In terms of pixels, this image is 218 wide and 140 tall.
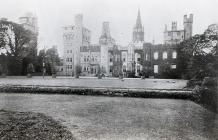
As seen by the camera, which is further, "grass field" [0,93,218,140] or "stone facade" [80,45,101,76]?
"stone facade" [80,45,101,76]

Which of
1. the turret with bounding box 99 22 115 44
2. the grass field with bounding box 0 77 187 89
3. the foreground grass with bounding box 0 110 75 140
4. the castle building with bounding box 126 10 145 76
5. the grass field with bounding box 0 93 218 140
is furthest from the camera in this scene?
the turret with bounding box 99 22 115 44

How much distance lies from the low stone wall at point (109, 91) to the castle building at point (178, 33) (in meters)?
43.1

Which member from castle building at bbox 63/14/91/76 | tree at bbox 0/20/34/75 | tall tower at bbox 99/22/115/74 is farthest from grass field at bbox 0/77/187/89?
castle building at bbox 63/14/91/76

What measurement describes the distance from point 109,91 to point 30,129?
9841mm

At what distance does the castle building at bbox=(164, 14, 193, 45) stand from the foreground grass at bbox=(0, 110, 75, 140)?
5219cm

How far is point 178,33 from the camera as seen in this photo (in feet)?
205

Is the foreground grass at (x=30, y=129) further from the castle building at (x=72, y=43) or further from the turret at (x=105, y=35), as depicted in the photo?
the castle building at (x=72, y=43)

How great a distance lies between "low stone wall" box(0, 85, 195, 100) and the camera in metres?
15.7

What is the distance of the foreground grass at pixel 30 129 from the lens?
682cm

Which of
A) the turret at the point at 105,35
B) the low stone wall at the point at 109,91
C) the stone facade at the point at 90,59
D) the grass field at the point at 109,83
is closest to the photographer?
the low stone wall at the point at 109,91

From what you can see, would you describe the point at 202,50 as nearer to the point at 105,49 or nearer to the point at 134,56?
the point at 134,56

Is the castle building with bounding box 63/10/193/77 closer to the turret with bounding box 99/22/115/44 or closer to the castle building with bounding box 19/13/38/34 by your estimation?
the turret with bounding box 99/22/115/44

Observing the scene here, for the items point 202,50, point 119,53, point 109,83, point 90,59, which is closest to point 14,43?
point 90,59

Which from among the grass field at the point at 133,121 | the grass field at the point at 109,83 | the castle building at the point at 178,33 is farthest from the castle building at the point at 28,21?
the grass field at the point at 133,121
